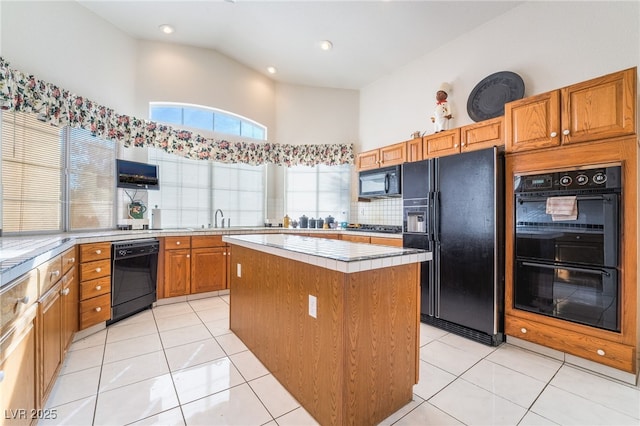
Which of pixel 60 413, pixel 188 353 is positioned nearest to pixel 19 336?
pixel 60 413

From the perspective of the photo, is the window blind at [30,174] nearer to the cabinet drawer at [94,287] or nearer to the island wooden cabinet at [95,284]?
the island wooden cabinet at [95,284]

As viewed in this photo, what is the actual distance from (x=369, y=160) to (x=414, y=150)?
2.83 feet

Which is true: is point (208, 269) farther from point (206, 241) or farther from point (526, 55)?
point (526, 55)

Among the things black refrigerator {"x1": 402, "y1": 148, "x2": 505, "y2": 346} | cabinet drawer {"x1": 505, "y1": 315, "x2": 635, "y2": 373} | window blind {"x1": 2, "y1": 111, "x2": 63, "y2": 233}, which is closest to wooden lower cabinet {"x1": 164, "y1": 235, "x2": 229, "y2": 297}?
window blind {"x1": 2, "y1": 111, "x2": 63, "y2": 233}

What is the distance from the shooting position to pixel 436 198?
9.43ft

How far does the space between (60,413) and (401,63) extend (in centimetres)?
515

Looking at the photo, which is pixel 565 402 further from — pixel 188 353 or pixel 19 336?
pixel 19 336

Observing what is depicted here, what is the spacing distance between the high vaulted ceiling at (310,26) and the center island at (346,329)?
294 centimetres

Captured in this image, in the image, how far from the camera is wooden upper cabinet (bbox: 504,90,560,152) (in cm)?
221

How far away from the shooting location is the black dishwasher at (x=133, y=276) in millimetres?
2812

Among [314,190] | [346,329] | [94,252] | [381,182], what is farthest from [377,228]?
[94,252]

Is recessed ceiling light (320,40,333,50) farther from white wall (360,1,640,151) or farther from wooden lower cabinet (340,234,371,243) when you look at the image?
wooden lower cabinet (340,234,371,243)

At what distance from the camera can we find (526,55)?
2904 millimetres

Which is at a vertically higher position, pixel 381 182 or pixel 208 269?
pixel 381 182
